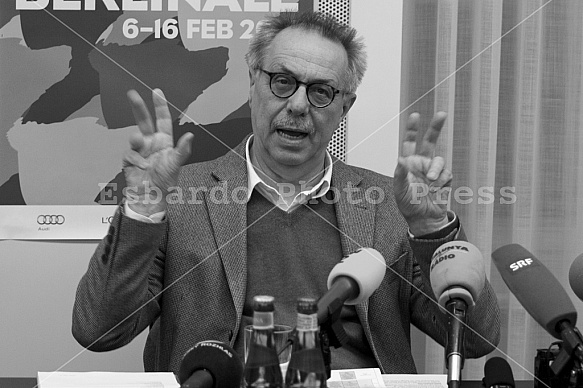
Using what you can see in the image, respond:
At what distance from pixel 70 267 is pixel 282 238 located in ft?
2.43

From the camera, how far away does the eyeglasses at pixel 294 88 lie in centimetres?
181

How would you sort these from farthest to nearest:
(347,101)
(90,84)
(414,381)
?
(90,84), (347,101), (414,381)

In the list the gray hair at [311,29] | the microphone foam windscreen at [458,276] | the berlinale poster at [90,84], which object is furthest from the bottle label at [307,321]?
the berlinale poster at [90,84]

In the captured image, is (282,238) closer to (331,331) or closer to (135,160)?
(135,160)

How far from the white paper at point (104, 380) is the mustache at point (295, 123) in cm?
72

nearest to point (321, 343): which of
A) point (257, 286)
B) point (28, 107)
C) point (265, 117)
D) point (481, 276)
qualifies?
point (481, 276)

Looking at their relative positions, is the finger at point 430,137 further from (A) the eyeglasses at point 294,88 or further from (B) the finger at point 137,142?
(B) the finger at point 137,142

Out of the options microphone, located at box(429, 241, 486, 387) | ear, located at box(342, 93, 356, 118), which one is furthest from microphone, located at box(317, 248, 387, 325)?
ear, located at box(342, 93, 356, 118)

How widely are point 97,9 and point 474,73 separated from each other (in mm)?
1177

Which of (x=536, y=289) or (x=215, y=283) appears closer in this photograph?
(x=536, y=289)

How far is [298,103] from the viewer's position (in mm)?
1781

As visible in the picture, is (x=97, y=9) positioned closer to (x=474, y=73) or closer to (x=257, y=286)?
(x=257, y=286)

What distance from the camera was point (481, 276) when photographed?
1141mm

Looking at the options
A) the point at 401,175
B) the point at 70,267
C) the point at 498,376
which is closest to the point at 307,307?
the point at 498,376
